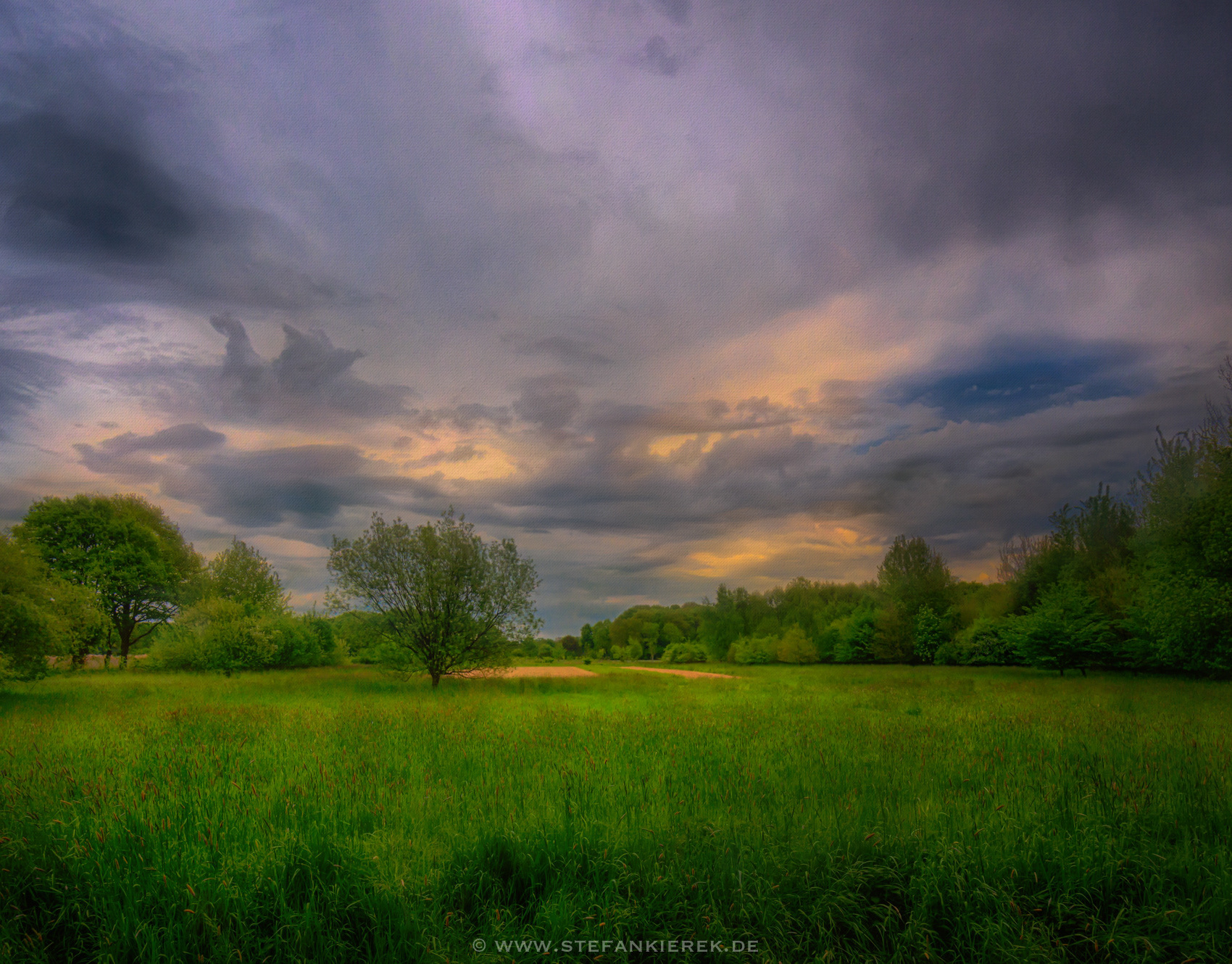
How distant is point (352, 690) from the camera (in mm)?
24438

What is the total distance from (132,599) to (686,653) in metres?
72.8

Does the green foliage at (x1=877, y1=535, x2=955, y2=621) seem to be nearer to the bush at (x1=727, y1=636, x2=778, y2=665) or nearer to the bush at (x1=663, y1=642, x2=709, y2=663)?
the bush at (x1=727, y1=636, x2=778, y2=665)

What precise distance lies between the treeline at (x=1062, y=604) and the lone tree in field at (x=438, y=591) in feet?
95.5

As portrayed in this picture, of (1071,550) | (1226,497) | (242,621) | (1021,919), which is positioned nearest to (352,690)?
(242,621)

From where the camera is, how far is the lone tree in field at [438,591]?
25.6 metres

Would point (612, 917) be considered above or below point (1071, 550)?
below

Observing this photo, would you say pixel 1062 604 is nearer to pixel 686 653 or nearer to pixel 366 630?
pixel 366 630

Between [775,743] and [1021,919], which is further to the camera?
[775,743]

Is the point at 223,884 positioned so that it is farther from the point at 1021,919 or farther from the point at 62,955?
the point at 1021,919

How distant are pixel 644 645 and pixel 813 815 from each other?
10934cm

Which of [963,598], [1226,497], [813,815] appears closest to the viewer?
[813,815]

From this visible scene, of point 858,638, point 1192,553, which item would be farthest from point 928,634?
point 1192,553

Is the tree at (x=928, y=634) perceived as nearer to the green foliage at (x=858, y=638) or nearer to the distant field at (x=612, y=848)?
the green foliage at (x=858, y=638)

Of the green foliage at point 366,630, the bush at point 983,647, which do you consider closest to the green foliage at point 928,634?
the bush at point 983,647
